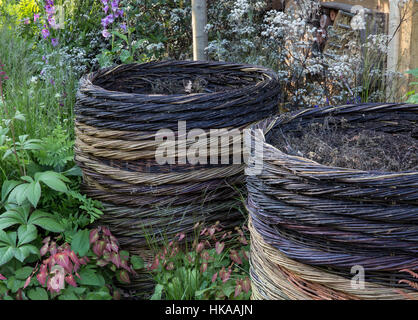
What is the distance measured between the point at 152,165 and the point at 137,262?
0.44 metres

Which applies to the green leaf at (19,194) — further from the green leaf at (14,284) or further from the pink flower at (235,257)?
the pink flower at (235,257)

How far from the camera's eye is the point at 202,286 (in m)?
1.91

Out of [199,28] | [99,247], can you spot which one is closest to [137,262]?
[99,247]

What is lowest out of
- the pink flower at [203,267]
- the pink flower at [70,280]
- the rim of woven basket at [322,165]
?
the pink flower at [70,280]

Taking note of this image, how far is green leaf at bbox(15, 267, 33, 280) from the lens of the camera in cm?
189

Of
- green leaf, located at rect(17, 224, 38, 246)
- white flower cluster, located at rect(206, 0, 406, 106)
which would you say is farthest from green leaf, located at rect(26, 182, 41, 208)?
white flower cluster, located at rect(206, 0, 406, 106)

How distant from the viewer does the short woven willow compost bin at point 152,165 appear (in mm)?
1930

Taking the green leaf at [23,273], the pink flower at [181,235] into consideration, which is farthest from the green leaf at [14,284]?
the pink flower at [181,235]

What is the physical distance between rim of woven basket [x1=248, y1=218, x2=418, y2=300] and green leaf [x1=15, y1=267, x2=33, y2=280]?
95cm

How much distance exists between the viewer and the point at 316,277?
4.20 feet

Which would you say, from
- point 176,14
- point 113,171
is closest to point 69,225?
point 113,171

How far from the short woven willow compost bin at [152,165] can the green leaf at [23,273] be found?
1.23ft

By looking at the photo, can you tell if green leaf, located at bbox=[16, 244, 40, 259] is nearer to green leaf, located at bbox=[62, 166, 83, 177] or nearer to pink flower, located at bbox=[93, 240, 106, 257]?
pink flower, located at bbox=[93, 240, 106, 257]
